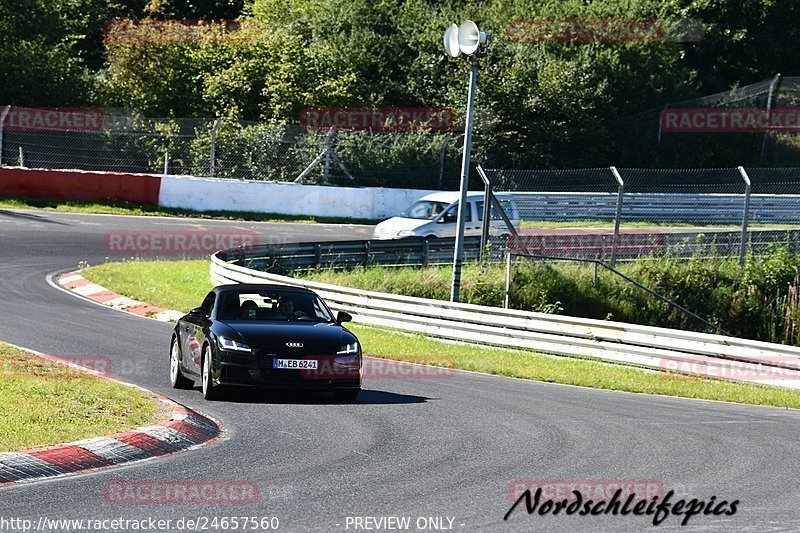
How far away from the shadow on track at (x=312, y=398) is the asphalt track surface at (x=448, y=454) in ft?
0.16

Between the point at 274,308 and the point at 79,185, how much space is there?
22.8 meters

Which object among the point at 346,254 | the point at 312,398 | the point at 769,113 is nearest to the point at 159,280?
the point at 346,254

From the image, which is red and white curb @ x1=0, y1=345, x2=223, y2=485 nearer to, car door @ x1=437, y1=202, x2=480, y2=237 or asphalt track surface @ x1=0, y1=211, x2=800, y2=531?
asphalt track surface @ x1=0, y1=211, x2=800, y2=531

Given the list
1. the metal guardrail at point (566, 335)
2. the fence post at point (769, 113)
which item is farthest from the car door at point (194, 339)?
the fence post at point (769, 113)

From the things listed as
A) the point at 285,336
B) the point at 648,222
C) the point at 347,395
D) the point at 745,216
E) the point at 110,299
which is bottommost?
the point at 110,299

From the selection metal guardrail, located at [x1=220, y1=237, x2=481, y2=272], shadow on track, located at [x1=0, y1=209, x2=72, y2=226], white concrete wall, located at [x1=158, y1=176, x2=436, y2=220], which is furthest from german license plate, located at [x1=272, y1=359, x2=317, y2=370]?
white concrete wall, located at [x1=158, y1=176, x2=436, y2=220]

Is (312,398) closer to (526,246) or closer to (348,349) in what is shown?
(348,349)

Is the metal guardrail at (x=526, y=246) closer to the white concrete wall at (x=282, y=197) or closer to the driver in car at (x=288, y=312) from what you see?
the driver in car at (x=288, y=312)

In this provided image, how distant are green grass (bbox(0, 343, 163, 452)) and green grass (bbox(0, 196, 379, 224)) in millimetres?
21340

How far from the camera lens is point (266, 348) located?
12336mm

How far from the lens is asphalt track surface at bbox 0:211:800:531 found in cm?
729

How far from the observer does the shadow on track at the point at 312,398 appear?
41.8ft

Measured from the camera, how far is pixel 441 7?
4953 centimetres

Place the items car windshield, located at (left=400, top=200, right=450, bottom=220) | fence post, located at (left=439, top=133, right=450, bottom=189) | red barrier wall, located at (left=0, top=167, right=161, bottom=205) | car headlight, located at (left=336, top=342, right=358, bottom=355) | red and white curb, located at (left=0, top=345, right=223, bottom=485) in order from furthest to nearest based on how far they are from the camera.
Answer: fence post, located at (left=439, top=133, right=450, bottom=189) → red barrier wall, located at (left=0, top=167, right=161, bottom=205) → car windshield, located at (left=400, top=200, right=450, bottom=220) → car headlight, located at (left=336, top=342, right=358, bottom=355) → red and white curb, located at (left=0, top=345, right=223, bottom=485)
